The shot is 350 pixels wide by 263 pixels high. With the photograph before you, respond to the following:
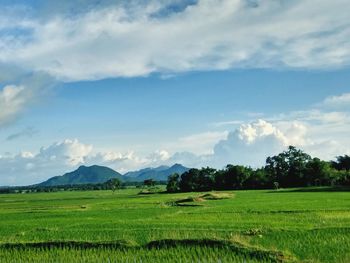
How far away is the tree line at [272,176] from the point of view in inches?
2987

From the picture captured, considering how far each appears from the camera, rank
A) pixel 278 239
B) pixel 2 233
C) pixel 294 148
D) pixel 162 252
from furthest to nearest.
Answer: pixel 294 148
pixel 2 233
pixel 278 239
pixel 162 252

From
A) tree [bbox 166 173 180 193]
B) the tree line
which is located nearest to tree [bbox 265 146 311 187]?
the tree line

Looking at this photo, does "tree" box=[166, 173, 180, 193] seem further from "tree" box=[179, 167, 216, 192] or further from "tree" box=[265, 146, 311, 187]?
"tree" box=[265, 146, 311, 187]

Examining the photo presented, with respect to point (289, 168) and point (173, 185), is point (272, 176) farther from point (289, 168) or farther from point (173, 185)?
point (173, 185)

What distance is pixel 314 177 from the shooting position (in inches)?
3019

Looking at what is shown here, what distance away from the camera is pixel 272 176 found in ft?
263

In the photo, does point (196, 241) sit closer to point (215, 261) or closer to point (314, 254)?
point (215, 261)

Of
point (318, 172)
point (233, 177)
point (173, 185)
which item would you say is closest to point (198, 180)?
point (173, 185)

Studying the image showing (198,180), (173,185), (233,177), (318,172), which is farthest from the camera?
(173,185)

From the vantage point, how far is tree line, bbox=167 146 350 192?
2987 inches

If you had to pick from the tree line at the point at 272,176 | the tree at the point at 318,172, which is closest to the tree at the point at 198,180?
the tree line at the point at 272,176

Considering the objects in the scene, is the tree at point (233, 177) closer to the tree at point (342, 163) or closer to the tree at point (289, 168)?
the tree at point (289, 168)

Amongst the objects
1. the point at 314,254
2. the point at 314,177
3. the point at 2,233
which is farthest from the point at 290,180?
the point at 314,254

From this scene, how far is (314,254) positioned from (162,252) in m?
4.08
